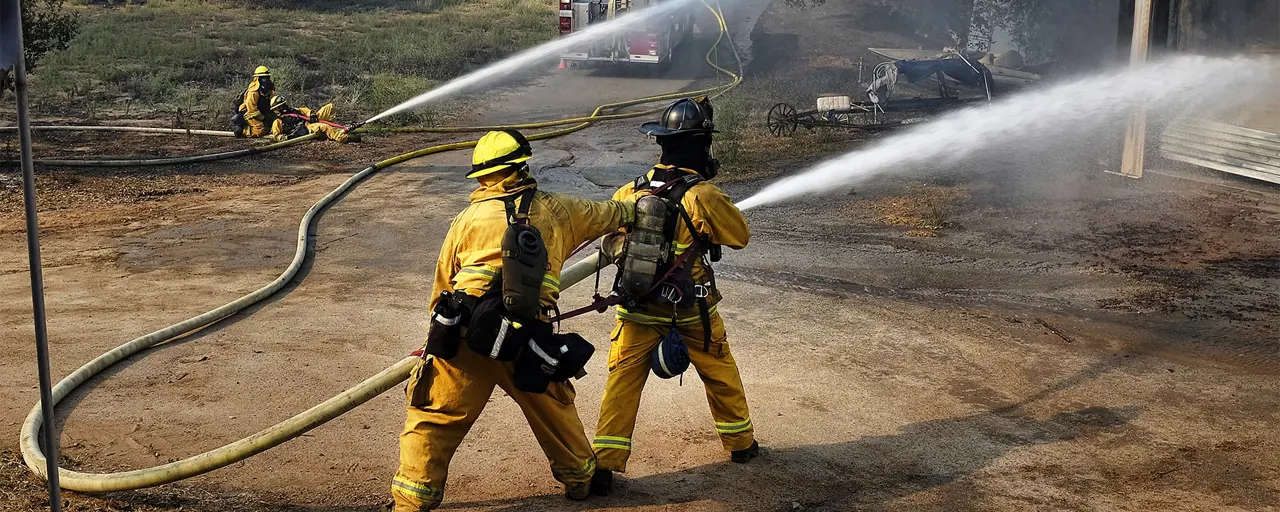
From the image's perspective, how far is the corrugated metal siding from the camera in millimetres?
11188

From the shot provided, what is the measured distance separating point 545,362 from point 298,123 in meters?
11.0

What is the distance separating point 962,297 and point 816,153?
18.0 ft

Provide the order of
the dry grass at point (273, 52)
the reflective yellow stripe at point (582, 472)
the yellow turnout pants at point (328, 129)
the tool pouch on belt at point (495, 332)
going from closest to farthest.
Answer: the tool pouch on belt at point (495, 332), the reflective yellow stripe at point (582, 472), the yellow turnout pants at point (328, 129), the dry grass at point (273, 52)

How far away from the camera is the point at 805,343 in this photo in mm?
6902

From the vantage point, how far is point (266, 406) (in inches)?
227

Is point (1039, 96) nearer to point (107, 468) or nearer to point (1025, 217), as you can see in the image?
point (1025, 217)

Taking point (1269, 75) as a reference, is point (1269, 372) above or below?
below

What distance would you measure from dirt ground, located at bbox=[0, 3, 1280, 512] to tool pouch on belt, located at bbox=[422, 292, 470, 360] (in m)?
0.96

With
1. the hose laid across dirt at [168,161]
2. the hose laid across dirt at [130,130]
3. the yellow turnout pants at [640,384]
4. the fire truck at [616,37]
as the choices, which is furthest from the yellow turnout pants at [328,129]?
the yellow turnout pants at [640,384]

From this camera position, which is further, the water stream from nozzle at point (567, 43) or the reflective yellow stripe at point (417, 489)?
the water stream from nozzle at point (567, 43)

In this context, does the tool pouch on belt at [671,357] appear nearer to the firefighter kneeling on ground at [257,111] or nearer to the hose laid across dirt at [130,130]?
the firefighter kneeling on ground at [257,111]

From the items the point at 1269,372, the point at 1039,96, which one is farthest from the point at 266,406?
the point at 1039,96

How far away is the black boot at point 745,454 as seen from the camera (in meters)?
5.12

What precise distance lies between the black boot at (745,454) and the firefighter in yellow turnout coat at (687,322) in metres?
0.07
